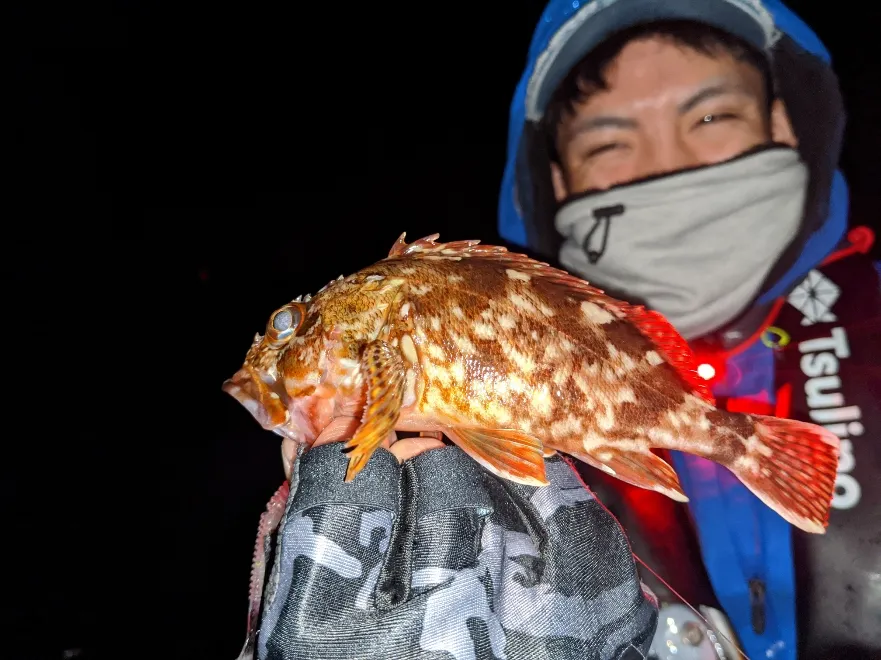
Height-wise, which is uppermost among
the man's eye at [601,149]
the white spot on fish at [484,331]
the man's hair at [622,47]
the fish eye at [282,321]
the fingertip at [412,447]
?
the man's hair at [622,47]

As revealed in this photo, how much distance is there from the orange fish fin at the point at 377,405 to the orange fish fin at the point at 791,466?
3.80ft

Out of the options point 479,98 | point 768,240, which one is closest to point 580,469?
point 768,240

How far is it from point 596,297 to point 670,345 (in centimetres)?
30

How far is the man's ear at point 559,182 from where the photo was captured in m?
3.45

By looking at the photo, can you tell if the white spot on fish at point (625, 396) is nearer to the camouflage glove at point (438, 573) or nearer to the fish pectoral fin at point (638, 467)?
the fish pectoral fin at point (638, 467)

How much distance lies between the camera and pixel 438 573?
1278 mm

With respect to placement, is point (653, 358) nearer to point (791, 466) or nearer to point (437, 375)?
point (791, 466)

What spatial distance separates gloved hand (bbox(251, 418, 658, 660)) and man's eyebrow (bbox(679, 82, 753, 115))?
2.76 metres

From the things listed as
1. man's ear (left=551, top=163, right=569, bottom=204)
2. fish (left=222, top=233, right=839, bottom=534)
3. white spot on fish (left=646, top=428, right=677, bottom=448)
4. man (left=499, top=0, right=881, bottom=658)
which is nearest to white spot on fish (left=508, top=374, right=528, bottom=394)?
fish (left=222, top=233, right=839, bottom=534)

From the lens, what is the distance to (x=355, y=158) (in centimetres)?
741

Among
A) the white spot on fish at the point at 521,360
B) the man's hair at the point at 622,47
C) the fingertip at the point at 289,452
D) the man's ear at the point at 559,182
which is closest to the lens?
the white spot on fish at the point at 521,360

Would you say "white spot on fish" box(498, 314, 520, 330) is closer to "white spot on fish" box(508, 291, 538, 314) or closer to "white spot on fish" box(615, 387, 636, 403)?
"white spot on fish" box(508, 291, 538, 314)

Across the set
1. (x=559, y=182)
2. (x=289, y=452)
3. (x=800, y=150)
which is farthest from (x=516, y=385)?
(x=800, y=150)

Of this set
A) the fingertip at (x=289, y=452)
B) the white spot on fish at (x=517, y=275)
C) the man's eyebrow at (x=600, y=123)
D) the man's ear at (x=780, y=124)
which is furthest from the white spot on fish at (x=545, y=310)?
the man's ear at (x=780, y=124)
